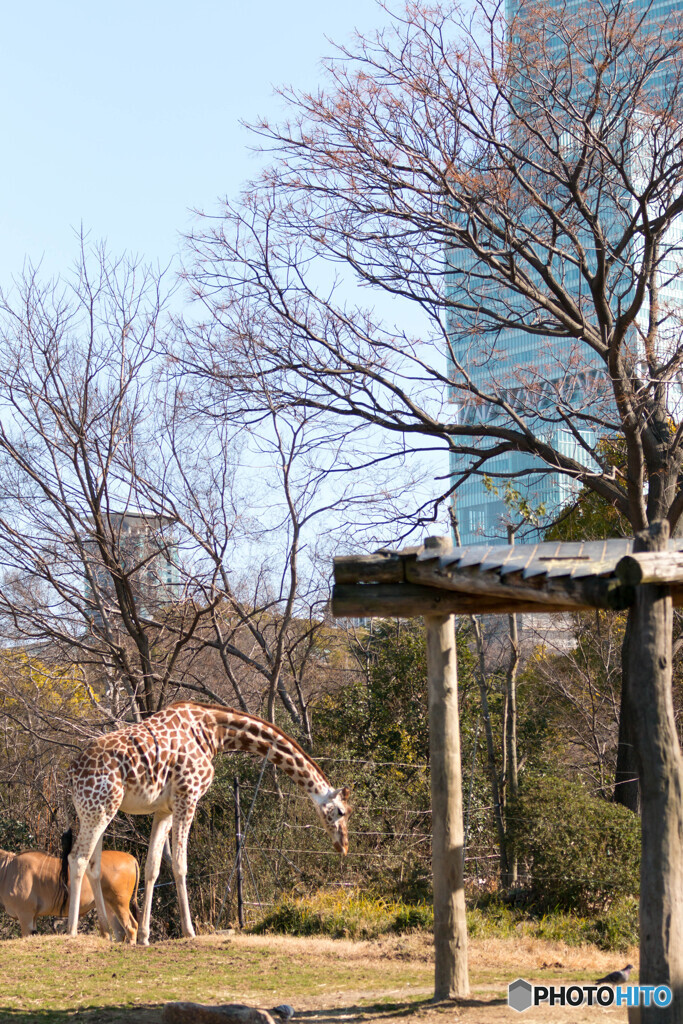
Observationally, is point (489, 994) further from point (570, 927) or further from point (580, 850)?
point (580, 850)

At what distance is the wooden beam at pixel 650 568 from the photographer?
4.89 m

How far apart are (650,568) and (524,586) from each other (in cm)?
72

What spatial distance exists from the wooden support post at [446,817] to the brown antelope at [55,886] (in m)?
4.15

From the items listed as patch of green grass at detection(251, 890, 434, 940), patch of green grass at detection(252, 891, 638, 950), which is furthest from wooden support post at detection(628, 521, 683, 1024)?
patch of green grass at detection(251, 890, 434, 940)

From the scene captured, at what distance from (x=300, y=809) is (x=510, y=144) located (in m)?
8.29

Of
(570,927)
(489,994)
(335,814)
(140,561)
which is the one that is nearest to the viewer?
(489,994)

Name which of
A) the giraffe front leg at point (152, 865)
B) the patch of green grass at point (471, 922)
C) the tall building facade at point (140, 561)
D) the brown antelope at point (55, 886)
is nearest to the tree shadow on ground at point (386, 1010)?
the patch of green grass at point (471, 922)

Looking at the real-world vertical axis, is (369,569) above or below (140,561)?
below

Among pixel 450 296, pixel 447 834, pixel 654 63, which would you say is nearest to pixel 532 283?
pixel 450 296

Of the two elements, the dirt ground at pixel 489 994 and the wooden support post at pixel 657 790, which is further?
the dirt ground at pixel 489 994

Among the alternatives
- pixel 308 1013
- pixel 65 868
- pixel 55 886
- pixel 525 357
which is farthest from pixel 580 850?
pixel 525 357

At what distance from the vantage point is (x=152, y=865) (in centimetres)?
941

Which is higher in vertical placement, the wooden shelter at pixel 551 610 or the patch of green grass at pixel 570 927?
the wooden shelter at pixel 551 610

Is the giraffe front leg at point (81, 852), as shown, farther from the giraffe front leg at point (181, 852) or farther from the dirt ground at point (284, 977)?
the giraffe front leg at point (181, 852)
